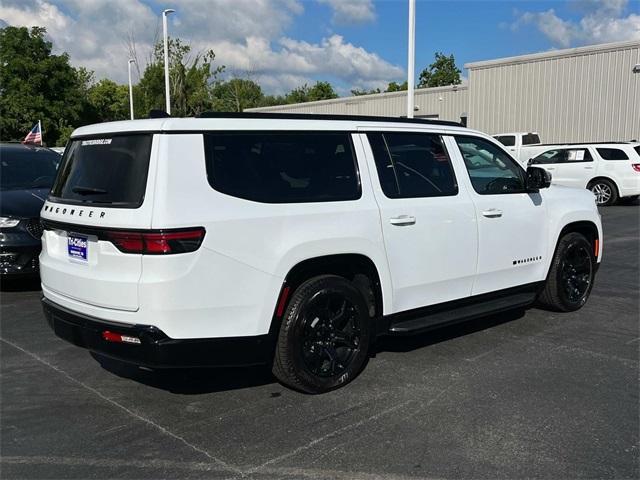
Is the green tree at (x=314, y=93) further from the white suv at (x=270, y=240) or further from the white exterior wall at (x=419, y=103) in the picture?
the white suv at (x=270, y=240)

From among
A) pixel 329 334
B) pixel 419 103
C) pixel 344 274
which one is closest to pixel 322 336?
pixel 329 334

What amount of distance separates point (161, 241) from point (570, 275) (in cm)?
443

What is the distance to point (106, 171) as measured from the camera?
3805 mm

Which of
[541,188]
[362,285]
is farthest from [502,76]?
[362,285]

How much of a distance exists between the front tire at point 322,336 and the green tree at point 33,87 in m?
43.1

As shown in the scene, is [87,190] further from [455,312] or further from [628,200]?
[628,200]

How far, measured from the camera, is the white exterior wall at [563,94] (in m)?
23.8

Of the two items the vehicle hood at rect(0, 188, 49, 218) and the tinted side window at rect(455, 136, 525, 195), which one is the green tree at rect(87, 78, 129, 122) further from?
the tinted side window at rect(455, 136, 525, 195)

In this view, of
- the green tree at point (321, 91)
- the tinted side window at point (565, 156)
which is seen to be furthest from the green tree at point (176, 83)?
the green tree at point (321, 91)

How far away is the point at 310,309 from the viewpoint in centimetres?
400

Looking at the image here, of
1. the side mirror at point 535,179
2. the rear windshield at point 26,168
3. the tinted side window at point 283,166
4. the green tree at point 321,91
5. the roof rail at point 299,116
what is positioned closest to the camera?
the tinted side window at point 283,166

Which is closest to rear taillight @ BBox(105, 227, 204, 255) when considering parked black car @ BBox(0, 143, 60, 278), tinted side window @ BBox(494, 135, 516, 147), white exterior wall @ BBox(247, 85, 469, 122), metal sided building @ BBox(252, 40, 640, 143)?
parked black car @ BBox(0, 143, 60, 278)

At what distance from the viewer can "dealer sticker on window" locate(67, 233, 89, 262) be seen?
3793 millimetres

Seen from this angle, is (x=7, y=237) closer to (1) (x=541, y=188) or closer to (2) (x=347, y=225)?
(2) (x=347, y=225)
